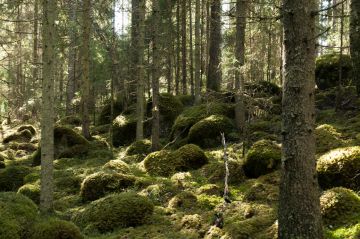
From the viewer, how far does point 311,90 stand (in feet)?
17.8

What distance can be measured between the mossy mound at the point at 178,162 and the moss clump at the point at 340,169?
14.8 ft

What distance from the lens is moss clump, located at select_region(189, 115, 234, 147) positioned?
15.0 metres

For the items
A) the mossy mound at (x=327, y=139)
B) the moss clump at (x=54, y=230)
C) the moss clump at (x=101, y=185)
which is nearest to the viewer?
the moss clump at (x=54, y=230)

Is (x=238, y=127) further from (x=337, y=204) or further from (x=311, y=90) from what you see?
(x=311, y=90)

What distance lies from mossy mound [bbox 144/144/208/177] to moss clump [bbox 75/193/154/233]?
10.3ft

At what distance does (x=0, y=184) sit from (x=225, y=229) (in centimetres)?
949

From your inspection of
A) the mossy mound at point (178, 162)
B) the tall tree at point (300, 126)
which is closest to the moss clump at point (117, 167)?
the mossy mound at point (178, 162)

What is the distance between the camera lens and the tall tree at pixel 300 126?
534 centimetres

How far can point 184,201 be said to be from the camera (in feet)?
Result: 31.6

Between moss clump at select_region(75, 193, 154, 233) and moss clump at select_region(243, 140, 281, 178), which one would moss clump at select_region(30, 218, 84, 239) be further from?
moss clump at select_region(243, 140, 281, 178)

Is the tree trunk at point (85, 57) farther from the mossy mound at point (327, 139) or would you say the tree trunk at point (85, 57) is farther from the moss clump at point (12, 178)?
the mossy mound at point (327, 139)

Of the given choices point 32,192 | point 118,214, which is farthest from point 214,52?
point 118,214

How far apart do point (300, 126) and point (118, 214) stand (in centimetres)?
509

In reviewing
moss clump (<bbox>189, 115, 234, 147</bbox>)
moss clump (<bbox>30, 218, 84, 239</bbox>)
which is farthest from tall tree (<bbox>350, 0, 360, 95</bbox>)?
moss clump (<bbox>30, 218, 84, 239</bbox>)
